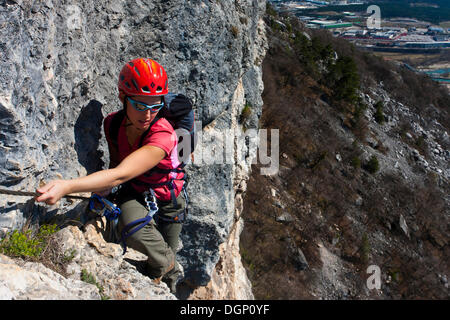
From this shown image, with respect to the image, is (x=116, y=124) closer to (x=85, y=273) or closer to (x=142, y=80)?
(x=142, y=80)

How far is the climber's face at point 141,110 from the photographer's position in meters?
3.27

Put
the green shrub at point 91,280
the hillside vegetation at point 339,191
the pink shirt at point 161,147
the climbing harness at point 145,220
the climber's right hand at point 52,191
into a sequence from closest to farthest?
the climber's right hand at point 52,191 → the pink shirt at point 161,147 → the green shrub at point 91,280 → the climbing harness at point 145,220 → the hillside vegetation at point 339,191

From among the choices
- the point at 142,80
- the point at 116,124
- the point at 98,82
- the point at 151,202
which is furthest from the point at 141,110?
the point at 98,82

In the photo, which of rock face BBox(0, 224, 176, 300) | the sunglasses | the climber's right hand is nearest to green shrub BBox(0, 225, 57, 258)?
rock face BBox(0, 224, 176, 300)

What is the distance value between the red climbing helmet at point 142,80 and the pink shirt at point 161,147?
0.30 m

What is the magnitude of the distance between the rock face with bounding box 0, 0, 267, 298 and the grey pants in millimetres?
601

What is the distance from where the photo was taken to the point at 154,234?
406cm

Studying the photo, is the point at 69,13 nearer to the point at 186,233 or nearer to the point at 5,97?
the point at 5,97

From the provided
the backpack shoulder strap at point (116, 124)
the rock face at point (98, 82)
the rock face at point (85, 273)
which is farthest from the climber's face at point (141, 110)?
the rock face at point (85, 273)

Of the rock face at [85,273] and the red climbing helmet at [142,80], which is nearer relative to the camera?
the rock face at [85,273]

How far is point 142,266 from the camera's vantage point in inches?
168

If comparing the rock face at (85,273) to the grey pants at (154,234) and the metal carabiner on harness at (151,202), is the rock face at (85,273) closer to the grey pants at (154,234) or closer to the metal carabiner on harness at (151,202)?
the grey pants at (154,234)

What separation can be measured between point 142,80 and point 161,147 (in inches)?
27.4

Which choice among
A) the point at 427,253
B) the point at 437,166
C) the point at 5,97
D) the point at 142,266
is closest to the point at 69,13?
the point at 5,97
